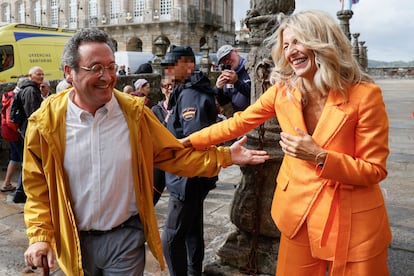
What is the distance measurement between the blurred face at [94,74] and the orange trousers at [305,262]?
4.06 ft

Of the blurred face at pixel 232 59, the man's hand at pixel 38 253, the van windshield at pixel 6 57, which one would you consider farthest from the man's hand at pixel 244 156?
the van windshield at pixel 6 57

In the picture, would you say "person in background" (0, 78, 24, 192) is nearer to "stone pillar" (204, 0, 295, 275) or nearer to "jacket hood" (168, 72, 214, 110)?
"jacket hood" (168, 72, 214, 110)

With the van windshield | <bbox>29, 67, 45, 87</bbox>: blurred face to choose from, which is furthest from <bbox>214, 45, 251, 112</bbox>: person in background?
the van windshield

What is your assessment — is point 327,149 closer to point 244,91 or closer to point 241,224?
point 241,224

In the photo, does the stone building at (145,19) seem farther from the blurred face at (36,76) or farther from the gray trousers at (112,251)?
the gray trousers at (112,251)

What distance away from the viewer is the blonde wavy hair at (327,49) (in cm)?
204

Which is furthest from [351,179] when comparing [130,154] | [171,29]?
[171,29]

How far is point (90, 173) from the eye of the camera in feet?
7.35

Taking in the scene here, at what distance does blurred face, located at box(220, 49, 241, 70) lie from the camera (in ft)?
13.4

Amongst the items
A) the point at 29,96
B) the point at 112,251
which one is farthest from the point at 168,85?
the point at 29,96

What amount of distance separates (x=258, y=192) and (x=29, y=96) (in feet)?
14.1

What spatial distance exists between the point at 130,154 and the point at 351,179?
114cm

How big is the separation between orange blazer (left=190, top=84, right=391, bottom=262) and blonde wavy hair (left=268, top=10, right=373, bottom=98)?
0.22 ft

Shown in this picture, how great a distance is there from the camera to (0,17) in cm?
5759
